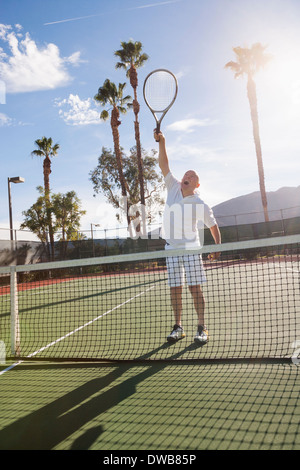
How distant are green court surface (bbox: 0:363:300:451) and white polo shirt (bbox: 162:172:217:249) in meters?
1.38

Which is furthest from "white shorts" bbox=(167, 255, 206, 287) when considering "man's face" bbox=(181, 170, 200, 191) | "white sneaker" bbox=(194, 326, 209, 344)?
"man's face" bbox=(181, 170, 200, 191)

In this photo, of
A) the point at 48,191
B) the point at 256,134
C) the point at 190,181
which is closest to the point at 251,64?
the point at 256,134

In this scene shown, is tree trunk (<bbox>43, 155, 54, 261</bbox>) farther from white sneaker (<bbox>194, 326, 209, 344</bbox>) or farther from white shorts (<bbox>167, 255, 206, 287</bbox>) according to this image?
white sneaker (<bbox>194, 326, 209, 344</bbox>)

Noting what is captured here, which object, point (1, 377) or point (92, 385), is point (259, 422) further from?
point (1, 377)

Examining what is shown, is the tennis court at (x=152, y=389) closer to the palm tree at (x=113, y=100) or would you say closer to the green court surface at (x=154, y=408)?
the green court surface at (x=154, y=408)

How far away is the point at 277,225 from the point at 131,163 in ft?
53.6

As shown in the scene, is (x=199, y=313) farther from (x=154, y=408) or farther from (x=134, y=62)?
(x=134, y=62)

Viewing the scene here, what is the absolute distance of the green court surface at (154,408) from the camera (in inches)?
80.8

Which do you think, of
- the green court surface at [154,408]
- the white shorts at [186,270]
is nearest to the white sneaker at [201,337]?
the white shorts at [186,270]

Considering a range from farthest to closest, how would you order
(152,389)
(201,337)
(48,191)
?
(48,191)
(201,337)
(152,389)

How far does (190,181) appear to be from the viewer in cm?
405

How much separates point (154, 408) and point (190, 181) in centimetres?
242

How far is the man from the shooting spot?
13.0 feet
